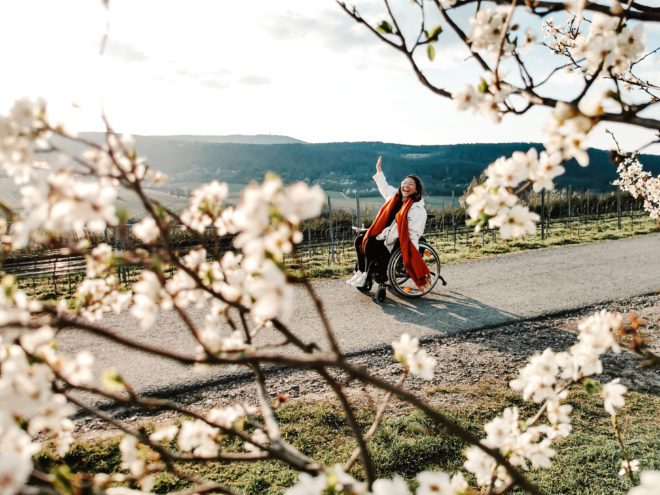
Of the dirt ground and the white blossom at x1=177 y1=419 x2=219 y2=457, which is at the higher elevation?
the white blossom at x1=177 y1=419 x2=219 y2=457

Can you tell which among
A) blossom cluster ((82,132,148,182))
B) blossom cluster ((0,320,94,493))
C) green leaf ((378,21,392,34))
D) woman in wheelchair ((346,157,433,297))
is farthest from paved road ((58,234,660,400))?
green leaf ((378,21,392,34))

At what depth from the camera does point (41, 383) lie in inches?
30.3

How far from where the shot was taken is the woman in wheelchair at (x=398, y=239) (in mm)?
5699

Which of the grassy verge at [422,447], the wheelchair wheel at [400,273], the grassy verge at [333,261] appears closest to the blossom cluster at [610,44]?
the grassy verge at [422,447]

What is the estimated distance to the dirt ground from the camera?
332 cm

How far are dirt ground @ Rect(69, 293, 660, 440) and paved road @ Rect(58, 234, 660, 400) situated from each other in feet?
0.69

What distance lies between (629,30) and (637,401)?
3.05 m

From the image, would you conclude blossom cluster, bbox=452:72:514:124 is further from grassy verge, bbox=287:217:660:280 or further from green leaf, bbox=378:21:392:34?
grassy verge, bbox=287:217:660:280

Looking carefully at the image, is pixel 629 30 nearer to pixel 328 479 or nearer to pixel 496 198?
pixel 496 198

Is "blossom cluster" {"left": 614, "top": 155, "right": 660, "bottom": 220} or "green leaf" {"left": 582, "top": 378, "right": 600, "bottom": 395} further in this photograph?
"blossom cluster" {"left": 614, "top": 155, "right": 660, "bottom": 220}

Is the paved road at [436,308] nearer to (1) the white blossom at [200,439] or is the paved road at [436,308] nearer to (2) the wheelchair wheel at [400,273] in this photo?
(2) the wheelchair wheel at [400,273]

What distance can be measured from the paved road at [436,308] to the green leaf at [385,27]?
10.1ft

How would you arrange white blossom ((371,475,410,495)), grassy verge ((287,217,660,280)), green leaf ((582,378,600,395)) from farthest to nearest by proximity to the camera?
grassy verge ((287,217,660,280))
green leaf ((582,378,600,395))
white blossom ((371,475,410,495))

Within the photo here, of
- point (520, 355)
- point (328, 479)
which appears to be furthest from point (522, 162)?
point (520, 355)
